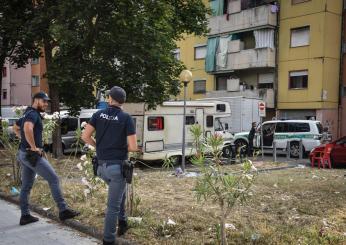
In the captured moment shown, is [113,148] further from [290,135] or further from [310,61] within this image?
[310,61]

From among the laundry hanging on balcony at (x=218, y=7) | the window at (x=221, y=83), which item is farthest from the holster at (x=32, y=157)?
the laundry hanging on balcony at (x=218, y=7)

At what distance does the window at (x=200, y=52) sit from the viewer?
37.8 m

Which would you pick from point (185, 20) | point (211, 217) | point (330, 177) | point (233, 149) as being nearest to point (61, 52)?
point (185, 20)

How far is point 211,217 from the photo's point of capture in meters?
7.24

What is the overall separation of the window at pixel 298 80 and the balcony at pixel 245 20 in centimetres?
379

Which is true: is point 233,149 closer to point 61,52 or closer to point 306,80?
point 61,52

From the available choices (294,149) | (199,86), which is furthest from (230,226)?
(199,86)

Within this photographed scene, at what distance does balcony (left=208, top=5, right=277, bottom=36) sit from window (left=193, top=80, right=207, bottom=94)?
4.12 m

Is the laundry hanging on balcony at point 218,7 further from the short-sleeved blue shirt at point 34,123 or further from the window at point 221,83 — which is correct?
the short-sleeved blue shirt at point 34,123

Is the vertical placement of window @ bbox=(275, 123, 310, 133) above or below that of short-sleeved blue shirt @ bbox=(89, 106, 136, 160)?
below

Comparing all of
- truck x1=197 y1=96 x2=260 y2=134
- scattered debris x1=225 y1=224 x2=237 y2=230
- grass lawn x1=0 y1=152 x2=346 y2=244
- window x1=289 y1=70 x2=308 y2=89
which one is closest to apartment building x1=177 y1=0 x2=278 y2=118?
window x1=289 y1=70 x2=308 y2=89

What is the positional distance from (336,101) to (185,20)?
1453 cm

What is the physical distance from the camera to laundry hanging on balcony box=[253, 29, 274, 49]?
32.4 m

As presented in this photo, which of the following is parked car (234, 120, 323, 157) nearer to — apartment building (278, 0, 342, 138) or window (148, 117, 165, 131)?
window (148, 117, 165, 131)
